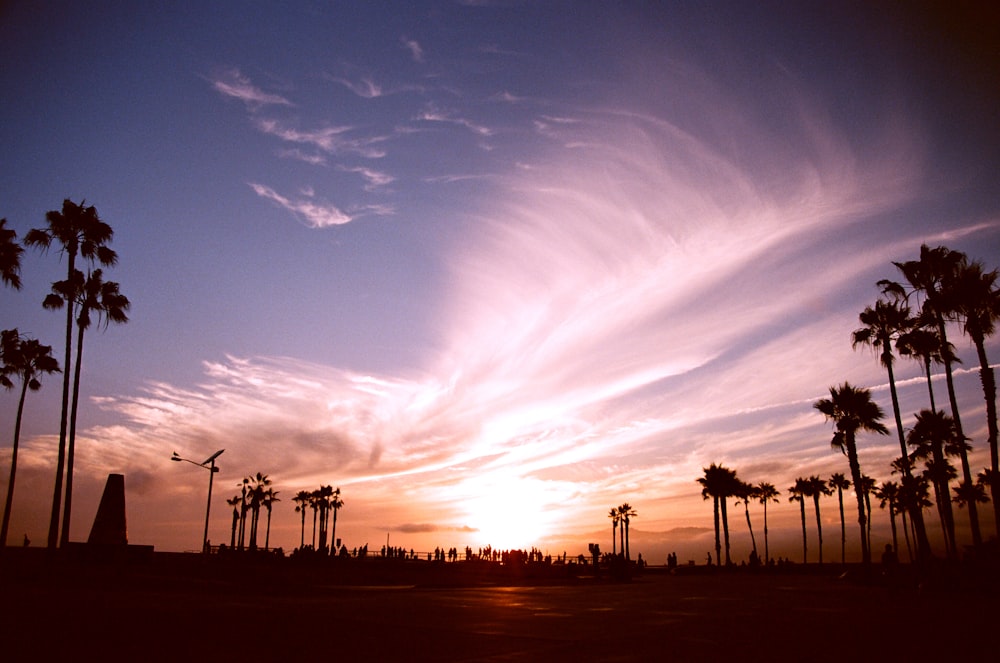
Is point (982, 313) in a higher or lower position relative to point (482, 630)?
higher

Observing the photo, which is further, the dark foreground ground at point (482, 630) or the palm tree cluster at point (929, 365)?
the palm tree cluster at point (929, 365)

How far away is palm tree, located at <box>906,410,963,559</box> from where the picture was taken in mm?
35125

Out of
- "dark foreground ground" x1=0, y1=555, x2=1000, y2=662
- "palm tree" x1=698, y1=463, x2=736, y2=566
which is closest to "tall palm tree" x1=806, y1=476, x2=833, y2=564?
"palm tree" x1=698, y1=463, x2=736, y2=566

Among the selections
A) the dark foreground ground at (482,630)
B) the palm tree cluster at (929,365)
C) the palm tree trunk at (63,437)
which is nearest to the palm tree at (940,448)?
the palm tree cluster at (929,365)

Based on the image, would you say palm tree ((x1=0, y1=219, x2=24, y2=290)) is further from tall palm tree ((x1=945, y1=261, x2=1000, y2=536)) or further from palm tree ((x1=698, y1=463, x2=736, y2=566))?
palm tree ((x1=698, y1=463, x2=736, y2=566))

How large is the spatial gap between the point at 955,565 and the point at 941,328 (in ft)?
37.5

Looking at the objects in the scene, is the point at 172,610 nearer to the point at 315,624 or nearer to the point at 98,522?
the point at 315,624

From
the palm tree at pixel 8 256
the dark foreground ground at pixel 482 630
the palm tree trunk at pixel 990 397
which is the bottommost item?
the dark foreground ground at pixel 482 630

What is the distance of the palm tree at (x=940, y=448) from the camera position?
115 feet

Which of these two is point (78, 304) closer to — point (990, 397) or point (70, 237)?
point (70, 237)

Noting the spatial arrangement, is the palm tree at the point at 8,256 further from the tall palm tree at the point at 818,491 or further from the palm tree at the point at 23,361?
the tall palm tree at the point at 818,491

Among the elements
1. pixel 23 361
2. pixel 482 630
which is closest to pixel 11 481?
pixel 23 361

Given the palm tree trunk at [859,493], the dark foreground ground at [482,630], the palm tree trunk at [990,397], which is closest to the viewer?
the dark foreground ground at [482,630]

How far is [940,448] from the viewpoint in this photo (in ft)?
124
